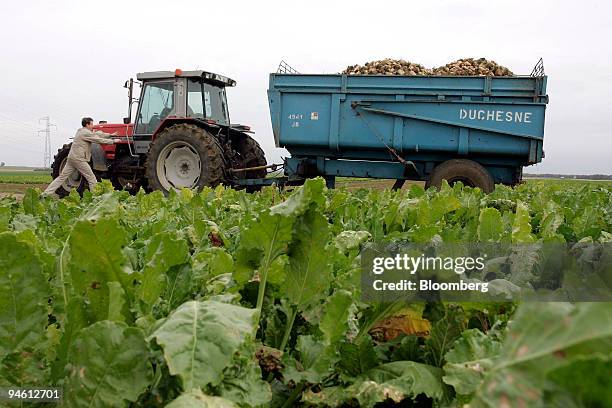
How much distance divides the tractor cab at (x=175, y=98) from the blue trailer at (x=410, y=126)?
1510mm

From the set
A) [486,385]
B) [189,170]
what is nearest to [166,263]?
[486,385]

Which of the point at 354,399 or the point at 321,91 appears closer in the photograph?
the point at 354,399

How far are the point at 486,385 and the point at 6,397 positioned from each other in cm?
72

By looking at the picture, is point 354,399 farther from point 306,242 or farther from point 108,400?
point 108,400

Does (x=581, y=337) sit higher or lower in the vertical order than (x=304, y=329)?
higher

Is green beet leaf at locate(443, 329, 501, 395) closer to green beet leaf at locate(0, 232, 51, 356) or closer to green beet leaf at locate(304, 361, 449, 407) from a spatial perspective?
green beet leaf at locate(304, 361, 449, 407)

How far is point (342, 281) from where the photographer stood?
4.11 ft

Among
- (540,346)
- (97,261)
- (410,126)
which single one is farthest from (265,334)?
(410,126)

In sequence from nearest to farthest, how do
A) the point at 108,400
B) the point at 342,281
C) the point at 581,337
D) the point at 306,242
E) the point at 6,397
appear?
the point at 581,337 < the point at 108,400 < the point at 6,397 < the point at 306,242 < the point at 342,281

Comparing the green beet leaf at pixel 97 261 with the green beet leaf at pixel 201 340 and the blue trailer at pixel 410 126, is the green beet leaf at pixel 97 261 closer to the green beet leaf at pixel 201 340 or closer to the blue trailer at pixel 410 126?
the green beet leaf at pixel 201 340

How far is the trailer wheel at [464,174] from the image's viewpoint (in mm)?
10734

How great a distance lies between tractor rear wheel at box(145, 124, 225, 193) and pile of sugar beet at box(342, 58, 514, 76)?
3865mm

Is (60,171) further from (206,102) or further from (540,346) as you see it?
(540,346)

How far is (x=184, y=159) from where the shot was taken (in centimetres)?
1164
